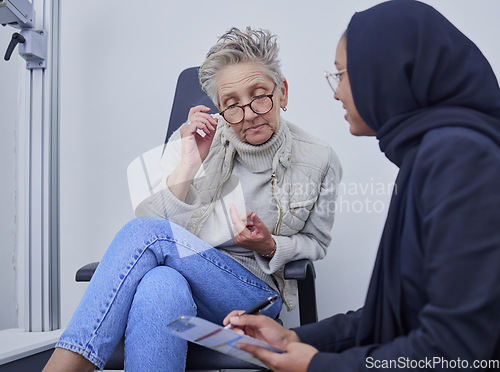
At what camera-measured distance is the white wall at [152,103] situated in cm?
191

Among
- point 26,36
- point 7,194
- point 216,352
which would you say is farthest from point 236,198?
point 7,194

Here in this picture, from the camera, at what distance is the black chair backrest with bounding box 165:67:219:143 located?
1635 mm

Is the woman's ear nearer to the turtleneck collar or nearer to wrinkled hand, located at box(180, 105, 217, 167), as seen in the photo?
the turtleneck collar

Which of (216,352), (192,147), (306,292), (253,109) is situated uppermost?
(253,109)

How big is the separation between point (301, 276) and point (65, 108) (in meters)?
1.55

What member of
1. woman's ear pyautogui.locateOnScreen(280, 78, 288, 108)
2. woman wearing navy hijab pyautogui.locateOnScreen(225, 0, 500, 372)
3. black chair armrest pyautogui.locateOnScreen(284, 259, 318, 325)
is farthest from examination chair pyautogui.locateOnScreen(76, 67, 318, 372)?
woman's ear pyautogui.locateOnScreen(280, 78, 288, 108)

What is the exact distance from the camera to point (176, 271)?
1.15 m

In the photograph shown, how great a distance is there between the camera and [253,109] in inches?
54.9

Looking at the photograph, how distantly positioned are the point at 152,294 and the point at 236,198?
0.51 m

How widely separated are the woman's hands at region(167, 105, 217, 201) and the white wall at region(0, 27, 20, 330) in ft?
3.48

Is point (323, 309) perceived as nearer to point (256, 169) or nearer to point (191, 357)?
point (256, 169)

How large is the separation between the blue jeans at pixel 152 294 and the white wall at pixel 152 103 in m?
0.72

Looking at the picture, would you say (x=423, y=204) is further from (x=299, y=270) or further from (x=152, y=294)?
(x=152, y=294)

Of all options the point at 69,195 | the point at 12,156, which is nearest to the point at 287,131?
the point at 69,195
